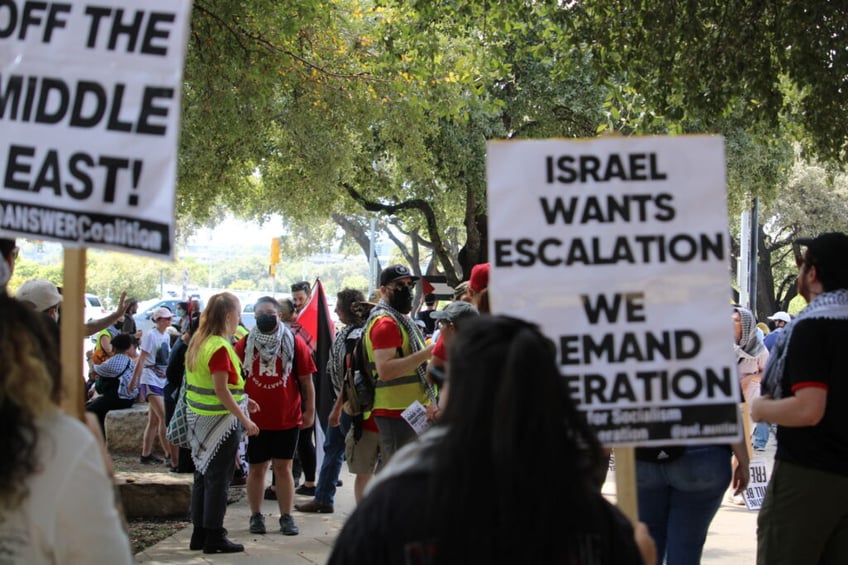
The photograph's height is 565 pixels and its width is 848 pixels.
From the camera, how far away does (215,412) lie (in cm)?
760

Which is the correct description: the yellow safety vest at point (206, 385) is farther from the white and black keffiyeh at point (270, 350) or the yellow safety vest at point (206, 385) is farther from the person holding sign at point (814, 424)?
the person holding sign at point (814, 424)

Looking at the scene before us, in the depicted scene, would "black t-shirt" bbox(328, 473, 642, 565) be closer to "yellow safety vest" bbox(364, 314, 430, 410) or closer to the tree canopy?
"yellow safety vest" bbox(364, 314, 430, 410)

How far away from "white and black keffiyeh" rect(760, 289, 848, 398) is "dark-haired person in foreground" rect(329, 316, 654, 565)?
2.31 m

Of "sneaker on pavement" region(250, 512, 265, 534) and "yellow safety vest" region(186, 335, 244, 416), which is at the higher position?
"yellow safety vest" region(186, 335, 244, 416)

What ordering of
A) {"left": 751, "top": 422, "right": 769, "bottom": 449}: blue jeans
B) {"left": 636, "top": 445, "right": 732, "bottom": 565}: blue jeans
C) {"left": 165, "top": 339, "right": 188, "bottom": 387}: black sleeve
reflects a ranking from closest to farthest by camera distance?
{"left": 636, "top": 445, "right": 732, "bottom": 565}: blue jeans
{"left": 165, "top": 339, "right": 188, "bottom": 387}: black sleeve
{"left": 751, "top": 422, "right": 769, "bottom": 449}: blue jeans

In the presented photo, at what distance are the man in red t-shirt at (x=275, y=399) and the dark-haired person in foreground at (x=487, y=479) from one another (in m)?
5.92

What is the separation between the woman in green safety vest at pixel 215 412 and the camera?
747cm

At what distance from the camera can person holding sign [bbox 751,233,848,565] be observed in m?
4.18

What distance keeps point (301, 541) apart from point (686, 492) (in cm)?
426

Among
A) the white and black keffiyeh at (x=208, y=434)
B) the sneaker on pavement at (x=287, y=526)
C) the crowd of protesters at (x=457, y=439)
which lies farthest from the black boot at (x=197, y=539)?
the sneaker on pavement at (x=287, y=526)

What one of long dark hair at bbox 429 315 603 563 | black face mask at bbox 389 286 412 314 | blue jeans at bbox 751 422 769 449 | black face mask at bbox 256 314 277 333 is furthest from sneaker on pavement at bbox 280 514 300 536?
blue jeans at bbox 751 422 769 449

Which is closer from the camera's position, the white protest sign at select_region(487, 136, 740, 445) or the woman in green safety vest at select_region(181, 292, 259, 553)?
the white protest sign at select_region(487, 136, 740, 445)

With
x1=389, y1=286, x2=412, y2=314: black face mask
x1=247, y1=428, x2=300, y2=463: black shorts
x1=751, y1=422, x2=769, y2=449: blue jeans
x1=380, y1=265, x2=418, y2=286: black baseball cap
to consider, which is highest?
x1=380, y1=265, x2=418, y2=286: black baseball cap

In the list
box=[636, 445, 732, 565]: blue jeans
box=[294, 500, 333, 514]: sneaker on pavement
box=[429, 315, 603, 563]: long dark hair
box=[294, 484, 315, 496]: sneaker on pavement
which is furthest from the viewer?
box=[294, 484, 315, 496]: sneaker on pavement
